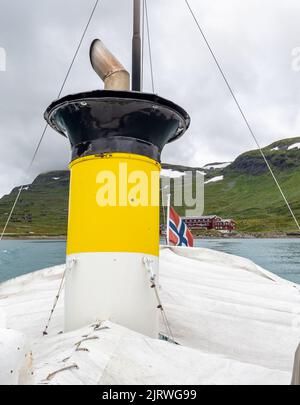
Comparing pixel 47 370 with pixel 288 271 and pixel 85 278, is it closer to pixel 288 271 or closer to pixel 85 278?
pixel 85 278

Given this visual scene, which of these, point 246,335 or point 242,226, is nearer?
point 246,335

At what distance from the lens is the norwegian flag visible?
13781 mm

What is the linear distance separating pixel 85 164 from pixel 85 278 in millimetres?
977

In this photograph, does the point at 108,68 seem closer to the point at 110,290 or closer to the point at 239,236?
the point at 110,290

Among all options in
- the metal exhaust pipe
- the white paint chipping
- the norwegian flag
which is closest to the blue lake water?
the norwegian flag

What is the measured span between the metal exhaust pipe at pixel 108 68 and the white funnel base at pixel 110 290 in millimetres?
1614

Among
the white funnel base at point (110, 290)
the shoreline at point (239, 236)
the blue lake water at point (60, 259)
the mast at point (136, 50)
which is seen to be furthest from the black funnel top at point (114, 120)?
the shoreline at point (239, 236)

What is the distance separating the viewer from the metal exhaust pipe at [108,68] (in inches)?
159

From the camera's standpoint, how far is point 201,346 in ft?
14.5

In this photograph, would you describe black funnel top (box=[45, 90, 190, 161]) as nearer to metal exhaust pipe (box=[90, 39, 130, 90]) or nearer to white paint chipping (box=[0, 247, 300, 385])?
metal exhaust pipe (box=[90, 39, 130, 90])

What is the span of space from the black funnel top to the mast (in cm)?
53

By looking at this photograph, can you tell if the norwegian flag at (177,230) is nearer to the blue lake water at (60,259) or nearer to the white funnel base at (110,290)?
the white funnel base at (110,290)

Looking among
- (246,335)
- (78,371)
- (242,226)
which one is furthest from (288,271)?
(242,226)
